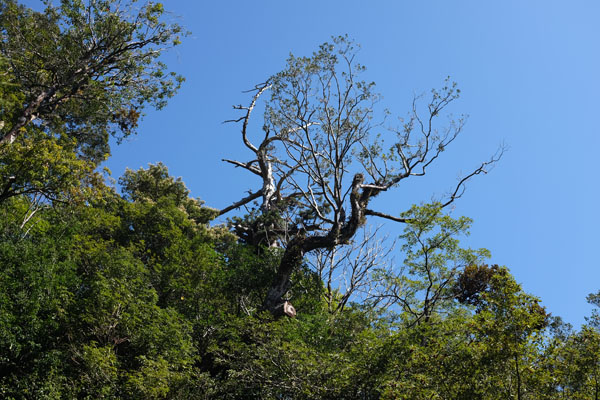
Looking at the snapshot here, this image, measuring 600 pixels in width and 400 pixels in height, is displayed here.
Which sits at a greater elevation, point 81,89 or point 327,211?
point 327,211

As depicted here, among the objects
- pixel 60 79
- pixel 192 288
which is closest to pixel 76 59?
pixel 60 79

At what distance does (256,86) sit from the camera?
20.9 m

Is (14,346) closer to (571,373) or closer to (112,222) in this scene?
(112,222)

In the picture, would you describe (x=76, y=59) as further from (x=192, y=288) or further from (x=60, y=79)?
(x=192, y=288)

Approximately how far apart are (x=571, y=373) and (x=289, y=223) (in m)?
13.4

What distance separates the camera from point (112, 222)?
1895cm

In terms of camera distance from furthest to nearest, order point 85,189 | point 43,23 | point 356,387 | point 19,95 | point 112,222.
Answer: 1. point 112,222
2. point 43,23
3. point 19,95
4. point 85,189
5. point 356,387

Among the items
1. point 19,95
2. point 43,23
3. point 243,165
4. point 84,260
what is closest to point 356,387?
point 84,260

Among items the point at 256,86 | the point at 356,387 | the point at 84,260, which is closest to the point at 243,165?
the point at 256,86

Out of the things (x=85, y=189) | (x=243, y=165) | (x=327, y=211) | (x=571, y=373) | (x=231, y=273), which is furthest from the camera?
(x=243, y=165)

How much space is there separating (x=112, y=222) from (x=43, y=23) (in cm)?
682

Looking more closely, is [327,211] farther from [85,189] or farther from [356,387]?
[356,387]

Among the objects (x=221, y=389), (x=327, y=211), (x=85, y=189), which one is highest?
(x=327, y=211)

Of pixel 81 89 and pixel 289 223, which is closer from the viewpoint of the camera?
pixel 81 89
